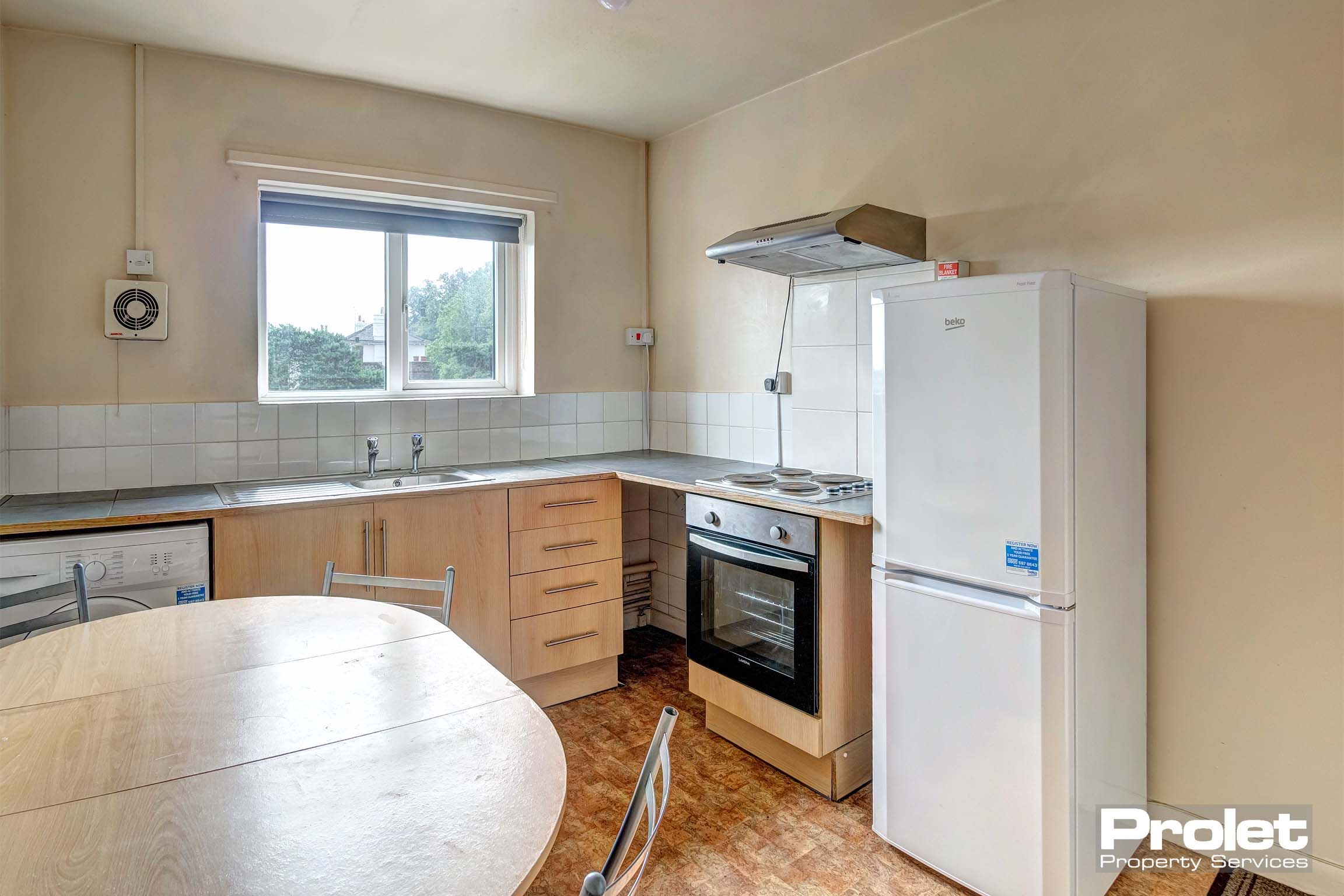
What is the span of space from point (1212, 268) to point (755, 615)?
5.52ft

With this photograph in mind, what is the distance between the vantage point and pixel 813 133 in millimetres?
3176

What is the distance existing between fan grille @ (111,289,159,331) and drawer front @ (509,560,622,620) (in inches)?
65.6

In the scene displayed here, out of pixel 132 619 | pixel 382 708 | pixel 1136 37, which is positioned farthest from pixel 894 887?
pixel 1136 37

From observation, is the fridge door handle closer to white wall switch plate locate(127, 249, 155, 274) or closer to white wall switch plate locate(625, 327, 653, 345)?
white wall switch plate locate(625, 327, 653, 345)

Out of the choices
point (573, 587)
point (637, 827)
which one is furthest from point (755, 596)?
point (637, 827)

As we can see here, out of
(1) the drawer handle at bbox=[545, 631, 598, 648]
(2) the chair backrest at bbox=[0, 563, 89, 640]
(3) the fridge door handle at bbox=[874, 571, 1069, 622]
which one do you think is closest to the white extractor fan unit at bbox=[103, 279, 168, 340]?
(2) the chair backrest at bbox=[0, 563, 89, 640]

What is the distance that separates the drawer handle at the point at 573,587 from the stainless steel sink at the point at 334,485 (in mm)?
520

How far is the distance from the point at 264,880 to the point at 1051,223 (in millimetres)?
2532

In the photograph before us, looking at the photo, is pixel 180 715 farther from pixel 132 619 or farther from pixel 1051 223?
pixel 1051 223

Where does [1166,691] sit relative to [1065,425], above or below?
below

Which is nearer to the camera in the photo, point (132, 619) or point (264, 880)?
point (264, 880)

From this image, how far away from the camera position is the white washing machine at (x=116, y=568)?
2.20m

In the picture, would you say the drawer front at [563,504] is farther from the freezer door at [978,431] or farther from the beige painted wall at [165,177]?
the freezer door at [978,431]

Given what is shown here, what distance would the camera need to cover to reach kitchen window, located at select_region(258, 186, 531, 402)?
10.6ft
